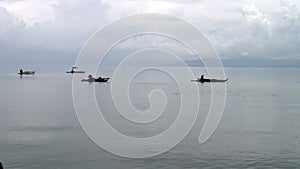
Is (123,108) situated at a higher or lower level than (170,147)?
higher

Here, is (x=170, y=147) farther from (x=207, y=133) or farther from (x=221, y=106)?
(x=221, y=106)

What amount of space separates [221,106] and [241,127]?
28352 millimetres

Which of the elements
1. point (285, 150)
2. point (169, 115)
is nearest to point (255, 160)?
point (285, 150)

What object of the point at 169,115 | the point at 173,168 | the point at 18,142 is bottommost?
the point at 173,168

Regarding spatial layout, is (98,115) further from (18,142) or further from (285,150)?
(285,150)

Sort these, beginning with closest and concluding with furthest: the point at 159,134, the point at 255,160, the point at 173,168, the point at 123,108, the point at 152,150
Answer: the point at 173,168, the point at 255,160, the point at 152,150, the point at 159,134, the point at 123,108

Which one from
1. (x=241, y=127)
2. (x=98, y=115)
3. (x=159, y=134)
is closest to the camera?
(x=159, y=134)

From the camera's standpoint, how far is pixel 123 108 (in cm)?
7681

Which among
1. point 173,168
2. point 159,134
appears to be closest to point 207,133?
point 159,134

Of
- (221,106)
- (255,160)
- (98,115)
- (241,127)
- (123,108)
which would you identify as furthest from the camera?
(221,106)

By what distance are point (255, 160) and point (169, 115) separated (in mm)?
30415

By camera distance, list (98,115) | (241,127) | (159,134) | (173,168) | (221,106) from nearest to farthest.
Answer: (173,168)
(159,134)
(241,127)
(98,115)
(221,106)

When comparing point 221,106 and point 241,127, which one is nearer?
point 241,127

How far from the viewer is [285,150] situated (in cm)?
4400
